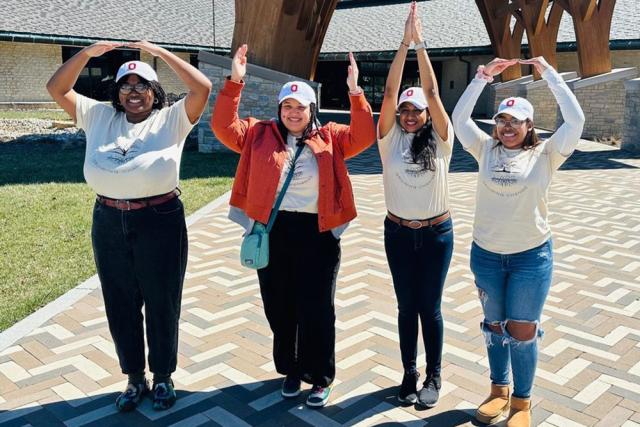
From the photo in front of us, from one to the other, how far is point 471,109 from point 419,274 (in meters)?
0.90

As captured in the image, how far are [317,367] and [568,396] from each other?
1.44 m

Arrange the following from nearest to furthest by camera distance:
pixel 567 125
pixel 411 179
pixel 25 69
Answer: pixel 567 125 → pixel 411 179 → pixel 25 69

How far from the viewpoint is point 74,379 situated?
3682mm

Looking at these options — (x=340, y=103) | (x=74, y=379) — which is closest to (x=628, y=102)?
Answer: (x=74, y=379)

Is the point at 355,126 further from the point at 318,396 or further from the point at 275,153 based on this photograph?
the point at 318,396

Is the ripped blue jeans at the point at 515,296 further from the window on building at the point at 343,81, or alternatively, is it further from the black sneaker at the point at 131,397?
the window on building at the point at 343,81

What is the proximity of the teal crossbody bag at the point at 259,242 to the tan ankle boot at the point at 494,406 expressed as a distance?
137 centimetres

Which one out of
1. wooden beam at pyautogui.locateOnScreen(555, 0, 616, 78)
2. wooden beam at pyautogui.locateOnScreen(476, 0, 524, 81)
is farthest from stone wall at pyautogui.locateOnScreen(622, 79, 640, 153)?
wooden beam at pyautogui.locateOnScreen(476, 0, 524, 81)

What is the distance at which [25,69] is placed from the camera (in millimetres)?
24250

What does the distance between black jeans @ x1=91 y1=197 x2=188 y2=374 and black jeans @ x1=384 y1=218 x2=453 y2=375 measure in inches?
44.7

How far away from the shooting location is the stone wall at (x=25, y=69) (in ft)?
78.3

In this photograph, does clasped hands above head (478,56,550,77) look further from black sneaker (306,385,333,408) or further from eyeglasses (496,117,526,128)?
black sneaker (306,385,333,408)

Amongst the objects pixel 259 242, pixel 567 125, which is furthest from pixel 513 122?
pixel 259 242

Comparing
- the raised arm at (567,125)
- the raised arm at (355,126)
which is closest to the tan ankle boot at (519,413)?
the raised arm at (567,125)
